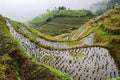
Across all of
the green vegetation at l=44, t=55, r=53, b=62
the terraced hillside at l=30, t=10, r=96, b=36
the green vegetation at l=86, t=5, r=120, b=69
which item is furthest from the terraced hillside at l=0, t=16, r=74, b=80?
the terraced hillside at l=30, t=10, r=96, b=36

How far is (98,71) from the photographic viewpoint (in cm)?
3612

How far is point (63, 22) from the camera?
465ft

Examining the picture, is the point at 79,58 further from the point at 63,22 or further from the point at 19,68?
the point at 63,22

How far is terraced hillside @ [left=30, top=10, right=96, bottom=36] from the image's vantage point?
420ft

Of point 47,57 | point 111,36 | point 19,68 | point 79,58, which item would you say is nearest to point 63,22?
point 111,36

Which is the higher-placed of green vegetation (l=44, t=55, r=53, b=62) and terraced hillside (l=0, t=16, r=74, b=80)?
terraced hillside (l=0, t=16, r=74, b=80)

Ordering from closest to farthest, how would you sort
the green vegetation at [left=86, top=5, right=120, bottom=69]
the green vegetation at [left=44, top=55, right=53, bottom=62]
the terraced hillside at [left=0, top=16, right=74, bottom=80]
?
the terraced hillside at [left=0, top=16, right=74, bottom=80] < the green vegetation at [left=44, top=55, right=53, bottom=62] < the green vegetation at [left=86, top=5, right=120, bottom=69]

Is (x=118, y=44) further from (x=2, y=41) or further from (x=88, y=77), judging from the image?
(x=2, y=41)

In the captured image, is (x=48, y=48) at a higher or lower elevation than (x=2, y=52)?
lower

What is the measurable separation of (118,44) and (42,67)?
30368 mm

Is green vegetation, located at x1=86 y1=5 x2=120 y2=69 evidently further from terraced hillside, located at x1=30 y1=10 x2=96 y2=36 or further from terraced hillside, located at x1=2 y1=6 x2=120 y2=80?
terraced hillside, located at x1=30 y1=10 x2=96 y2=36

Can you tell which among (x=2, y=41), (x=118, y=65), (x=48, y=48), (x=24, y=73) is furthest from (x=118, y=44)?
(x=24, y=73)

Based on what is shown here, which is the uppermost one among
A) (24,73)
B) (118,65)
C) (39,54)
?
(24,73)

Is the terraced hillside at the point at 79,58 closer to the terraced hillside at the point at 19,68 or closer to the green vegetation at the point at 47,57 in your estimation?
the green vegetation at the point at 47,57
